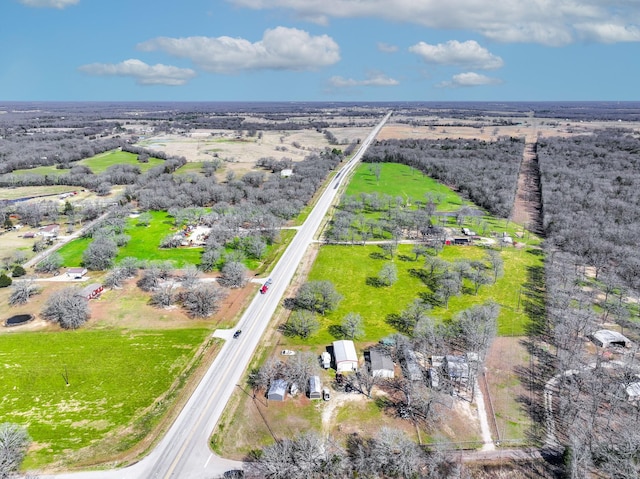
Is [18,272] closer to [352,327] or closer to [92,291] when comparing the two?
[92,291]

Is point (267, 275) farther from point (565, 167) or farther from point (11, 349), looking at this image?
point (565, 167)

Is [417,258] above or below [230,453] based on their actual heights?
above

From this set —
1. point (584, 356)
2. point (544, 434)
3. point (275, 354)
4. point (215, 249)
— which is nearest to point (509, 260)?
point (584, 356)

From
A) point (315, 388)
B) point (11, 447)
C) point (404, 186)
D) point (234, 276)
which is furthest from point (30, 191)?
point (315, 388)

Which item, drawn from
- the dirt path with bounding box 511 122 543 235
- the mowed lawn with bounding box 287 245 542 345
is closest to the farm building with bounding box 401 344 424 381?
the mowed lawn with bounding box 287 245 542 345

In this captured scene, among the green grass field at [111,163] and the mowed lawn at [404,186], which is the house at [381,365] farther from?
the green grass field at [111,163]

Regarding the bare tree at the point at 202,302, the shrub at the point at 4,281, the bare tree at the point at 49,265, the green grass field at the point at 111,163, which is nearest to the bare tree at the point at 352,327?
the bare tree at the point at 202,302

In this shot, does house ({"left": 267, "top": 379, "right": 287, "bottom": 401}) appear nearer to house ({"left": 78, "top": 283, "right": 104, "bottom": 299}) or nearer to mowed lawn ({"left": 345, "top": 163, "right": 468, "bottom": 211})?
house ({"left": 78, "top": 283, "right": 104, "bottom": 299})
